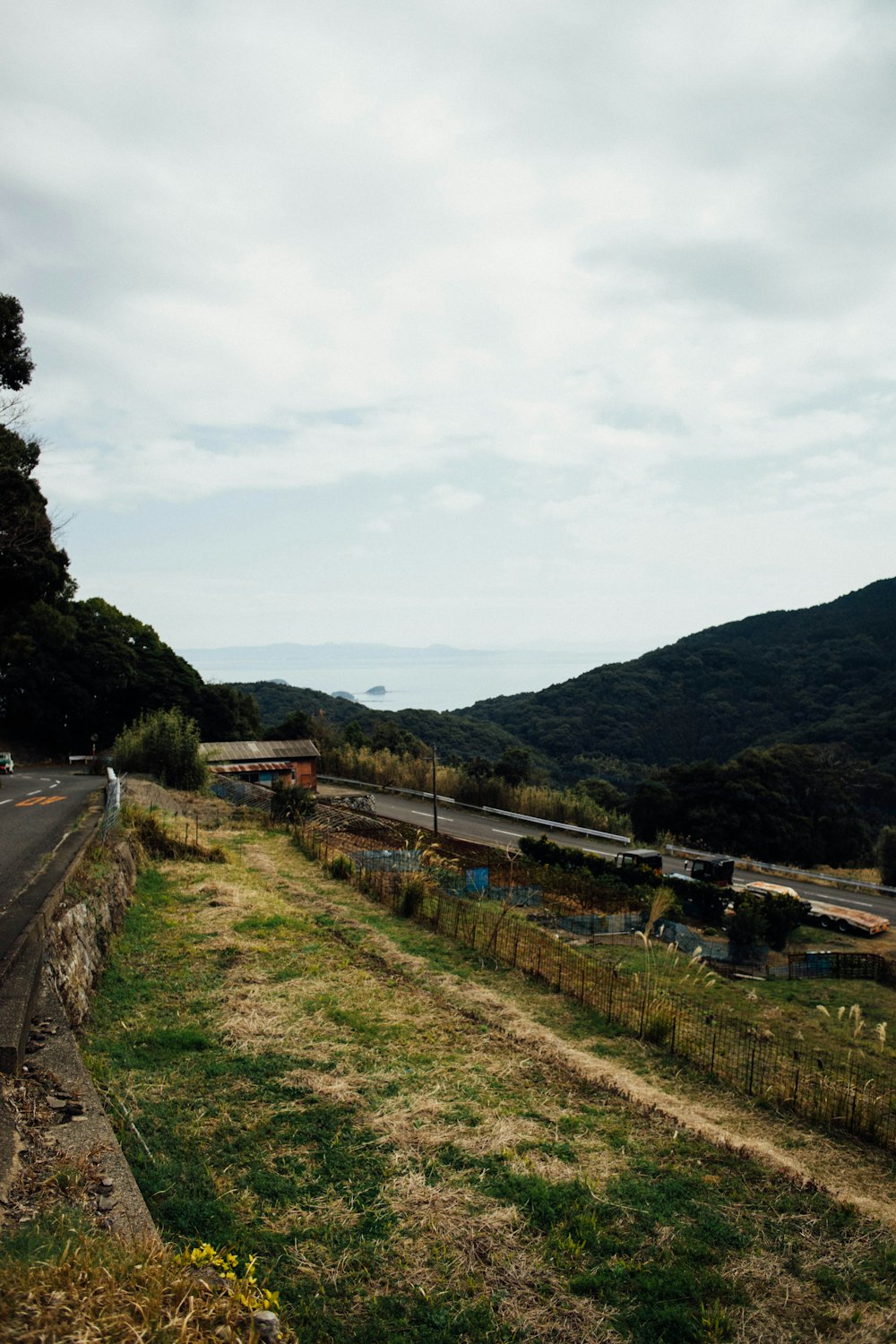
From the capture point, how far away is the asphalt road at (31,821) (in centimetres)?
1042

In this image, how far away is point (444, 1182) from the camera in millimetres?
5469

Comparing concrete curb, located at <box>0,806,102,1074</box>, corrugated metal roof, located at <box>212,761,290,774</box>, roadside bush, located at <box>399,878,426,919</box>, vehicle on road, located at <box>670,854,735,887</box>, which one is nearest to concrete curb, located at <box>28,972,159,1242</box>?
concrete curb, located at <box>0,806,102,1074</box>

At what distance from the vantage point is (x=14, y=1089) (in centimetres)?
518

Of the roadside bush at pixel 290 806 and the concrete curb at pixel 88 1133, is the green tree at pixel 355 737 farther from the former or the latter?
the concrete curb at pixel 88 1133

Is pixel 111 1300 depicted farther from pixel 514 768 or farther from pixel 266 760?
pixel 514 768

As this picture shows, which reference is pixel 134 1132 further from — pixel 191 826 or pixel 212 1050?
pixel 191 826

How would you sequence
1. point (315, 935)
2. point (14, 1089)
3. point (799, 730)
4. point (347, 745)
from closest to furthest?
point (14, 1089) → point (315, 935) → point (347, 745) → point (799, 730)

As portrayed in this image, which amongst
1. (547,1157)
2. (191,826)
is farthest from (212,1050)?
(191,826)

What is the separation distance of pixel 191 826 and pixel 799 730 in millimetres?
52938

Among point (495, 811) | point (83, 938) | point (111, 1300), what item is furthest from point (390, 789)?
point (111, 1300)

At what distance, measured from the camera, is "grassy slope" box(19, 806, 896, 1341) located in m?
4.38

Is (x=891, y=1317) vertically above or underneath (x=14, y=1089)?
underneath

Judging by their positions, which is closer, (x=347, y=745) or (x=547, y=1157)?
(x=547, y=1157)

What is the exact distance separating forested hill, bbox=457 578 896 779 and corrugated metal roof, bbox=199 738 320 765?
97.9 ft
